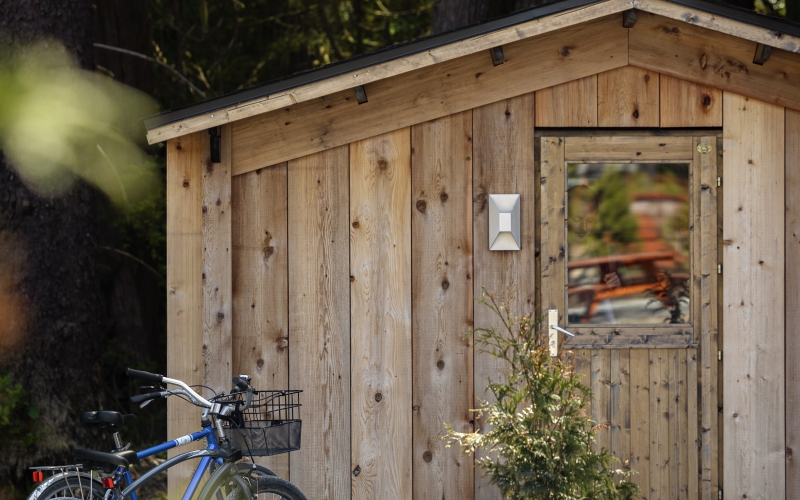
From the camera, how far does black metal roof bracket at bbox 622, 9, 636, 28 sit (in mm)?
5141

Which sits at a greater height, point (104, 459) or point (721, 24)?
point (721, 24)

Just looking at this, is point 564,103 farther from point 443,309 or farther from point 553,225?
point 443,309

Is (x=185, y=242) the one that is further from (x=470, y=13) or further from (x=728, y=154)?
(x=470, y=13)

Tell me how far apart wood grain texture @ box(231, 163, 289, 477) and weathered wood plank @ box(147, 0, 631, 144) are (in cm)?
45

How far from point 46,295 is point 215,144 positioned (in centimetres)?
260

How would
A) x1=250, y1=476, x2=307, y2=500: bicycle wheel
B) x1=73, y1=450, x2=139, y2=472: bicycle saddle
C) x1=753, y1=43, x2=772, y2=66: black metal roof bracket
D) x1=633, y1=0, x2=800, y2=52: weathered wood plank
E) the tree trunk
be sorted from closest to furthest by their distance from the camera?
1. x1=73, y1=450, x2=139, y2=472: bicycle saddle
2. x1=250, y1=476, x2=307, y2=500: bicycle wheel
3. x1=633, y1=0, x2=800, y2=52: weathered wood plank
4. x1=753, y1=43, x2=772, y2=66: black metal roof bracket
5. the tree trunk

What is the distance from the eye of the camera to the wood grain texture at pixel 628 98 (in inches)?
207

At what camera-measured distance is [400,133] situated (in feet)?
17.4

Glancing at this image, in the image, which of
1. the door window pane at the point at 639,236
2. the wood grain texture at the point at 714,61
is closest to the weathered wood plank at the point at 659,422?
the door window pane at the point at 639,236

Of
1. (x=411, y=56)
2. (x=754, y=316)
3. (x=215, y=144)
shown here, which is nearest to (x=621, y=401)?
(x=754, y=316)

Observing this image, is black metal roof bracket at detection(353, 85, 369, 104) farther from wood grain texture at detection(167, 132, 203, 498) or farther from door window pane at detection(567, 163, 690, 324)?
door window pane at detection(567, 163, 690, 324)

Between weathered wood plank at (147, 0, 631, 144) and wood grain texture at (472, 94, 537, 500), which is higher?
weathered wood plank at (147, 0, 631, 144)

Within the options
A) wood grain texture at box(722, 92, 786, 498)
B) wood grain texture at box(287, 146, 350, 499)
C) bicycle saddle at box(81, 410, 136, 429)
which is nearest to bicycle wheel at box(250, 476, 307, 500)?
bicycle saddle at box(81, 410, 136, 429)

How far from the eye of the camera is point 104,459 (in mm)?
4047
